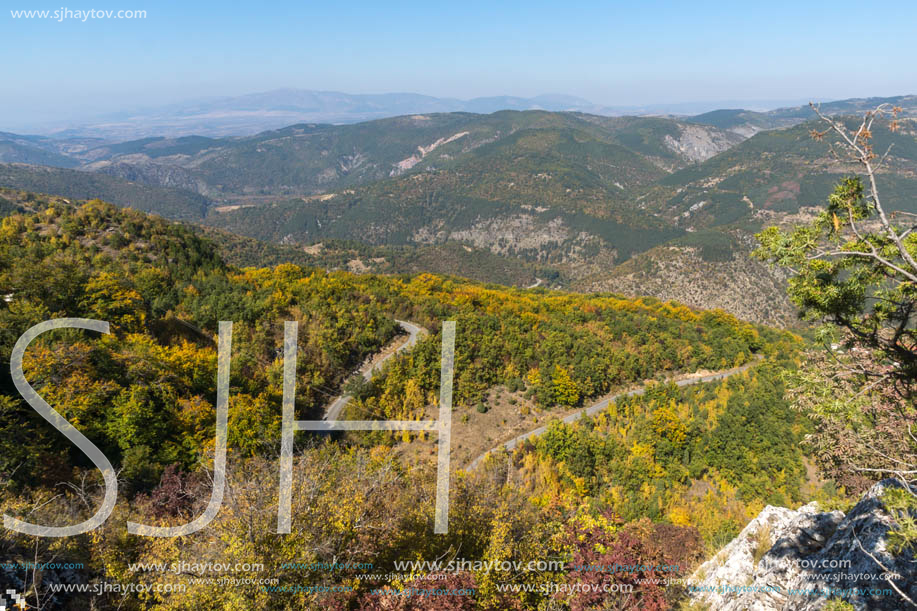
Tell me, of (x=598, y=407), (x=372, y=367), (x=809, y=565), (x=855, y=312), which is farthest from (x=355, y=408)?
(x=855, y=312)

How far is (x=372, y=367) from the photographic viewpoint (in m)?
46.7

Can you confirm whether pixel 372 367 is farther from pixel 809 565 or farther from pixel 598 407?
pixel 809 565

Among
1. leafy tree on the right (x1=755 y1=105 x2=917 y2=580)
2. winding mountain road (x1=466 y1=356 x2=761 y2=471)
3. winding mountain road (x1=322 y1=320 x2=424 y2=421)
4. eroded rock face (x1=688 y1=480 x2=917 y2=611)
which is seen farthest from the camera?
winding mountain road (x1=322 y1=320 x2=424 y2=421)

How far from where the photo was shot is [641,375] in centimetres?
5209

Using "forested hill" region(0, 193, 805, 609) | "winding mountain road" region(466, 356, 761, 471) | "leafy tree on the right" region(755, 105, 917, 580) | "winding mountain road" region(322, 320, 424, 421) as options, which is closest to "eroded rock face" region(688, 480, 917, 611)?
"leafy tree on the right" region(755, 105, 917, 580)

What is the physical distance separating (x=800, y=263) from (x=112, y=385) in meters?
32.9

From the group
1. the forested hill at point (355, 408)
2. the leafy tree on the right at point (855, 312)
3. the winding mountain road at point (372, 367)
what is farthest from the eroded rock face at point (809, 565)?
the winding mountain road at point (372, 367)

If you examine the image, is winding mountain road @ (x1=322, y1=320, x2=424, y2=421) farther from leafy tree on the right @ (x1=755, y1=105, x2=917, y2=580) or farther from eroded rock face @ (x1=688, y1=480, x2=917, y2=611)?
leafy tree on the right @ (x1=755, y1=105, x2=917, y2=580)

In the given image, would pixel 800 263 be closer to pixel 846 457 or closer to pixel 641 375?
pixel 846 457

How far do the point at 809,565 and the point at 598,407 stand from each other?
114 ft

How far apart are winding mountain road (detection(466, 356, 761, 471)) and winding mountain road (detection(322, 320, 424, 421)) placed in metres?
14.3

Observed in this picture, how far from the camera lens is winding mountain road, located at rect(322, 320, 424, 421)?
132 feet

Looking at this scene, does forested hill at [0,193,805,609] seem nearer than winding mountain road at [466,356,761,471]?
Yes

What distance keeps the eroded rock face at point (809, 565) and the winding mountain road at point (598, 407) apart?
2219cm
